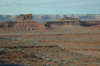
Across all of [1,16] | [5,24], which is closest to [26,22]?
[5,24]

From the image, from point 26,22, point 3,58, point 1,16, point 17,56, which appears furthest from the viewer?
point 1,16

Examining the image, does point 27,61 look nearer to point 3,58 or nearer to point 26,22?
point 3,58

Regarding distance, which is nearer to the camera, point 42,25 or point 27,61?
point 27,61

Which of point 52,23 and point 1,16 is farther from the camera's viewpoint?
point 1,16

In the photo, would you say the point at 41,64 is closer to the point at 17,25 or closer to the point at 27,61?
the point at 27,61

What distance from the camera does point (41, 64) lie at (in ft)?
38.2

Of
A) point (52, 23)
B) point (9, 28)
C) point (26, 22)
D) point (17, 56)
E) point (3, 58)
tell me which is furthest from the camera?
point (52, 23)

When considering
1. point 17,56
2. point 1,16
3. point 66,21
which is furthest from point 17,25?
point 1,16

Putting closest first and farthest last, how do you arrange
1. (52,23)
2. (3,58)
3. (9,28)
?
(3,58)
(9,28)
(52,23)

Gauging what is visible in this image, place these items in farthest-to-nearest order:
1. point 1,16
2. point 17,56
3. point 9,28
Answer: point 1,16 < point 9,28 < point 17,56

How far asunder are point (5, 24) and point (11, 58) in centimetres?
7137

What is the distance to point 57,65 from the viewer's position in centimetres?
1194

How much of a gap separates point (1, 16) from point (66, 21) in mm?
94408

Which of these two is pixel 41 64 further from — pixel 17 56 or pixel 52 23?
pixel 52 23
